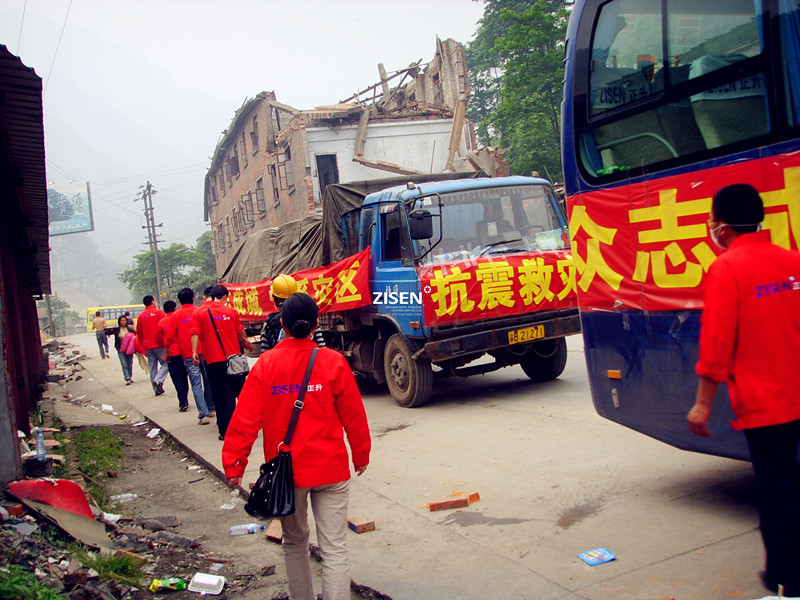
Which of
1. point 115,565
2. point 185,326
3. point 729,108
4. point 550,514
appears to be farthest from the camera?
point 185,326

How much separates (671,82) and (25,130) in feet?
21.0

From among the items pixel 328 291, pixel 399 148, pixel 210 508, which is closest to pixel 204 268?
pixel 399 148

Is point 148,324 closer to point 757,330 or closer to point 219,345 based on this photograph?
point 219,345

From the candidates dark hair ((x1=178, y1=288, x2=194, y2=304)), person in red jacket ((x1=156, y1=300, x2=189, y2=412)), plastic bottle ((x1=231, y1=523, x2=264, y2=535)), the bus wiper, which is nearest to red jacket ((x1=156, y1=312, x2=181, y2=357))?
person in red jacket ((x1=156, y1=300, x2=189, y2=412))

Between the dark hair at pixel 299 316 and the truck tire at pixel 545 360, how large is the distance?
585cm

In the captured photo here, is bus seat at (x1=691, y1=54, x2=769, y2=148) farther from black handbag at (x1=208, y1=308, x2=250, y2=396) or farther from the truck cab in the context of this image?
black handbag at (x1=208, y1=308, x2=250, y2=396)

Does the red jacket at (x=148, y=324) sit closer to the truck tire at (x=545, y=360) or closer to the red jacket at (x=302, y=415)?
the truck tire at (x=545, y=360)

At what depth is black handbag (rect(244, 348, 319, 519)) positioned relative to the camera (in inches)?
125

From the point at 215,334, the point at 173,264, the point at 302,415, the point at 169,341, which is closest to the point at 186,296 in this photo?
the point at 215,334

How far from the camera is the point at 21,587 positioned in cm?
331

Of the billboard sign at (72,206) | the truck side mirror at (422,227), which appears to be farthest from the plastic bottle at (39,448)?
the billboard sign at (72,206)

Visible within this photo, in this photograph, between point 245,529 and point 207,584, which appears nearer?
point 207,584

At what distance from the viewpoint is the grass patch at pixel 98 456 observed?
639cm

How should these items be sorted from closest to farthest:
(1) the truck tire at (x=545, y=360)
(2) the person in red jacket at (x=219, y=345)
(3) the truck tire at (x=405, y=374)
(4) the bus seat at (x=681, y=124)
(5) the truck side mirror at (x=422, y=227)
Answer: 1. (4) the bus seat at (x=681, y=124)
2. (2) the person in red jacket at (x=219, y=345)
3. (5) the truck side mirror at (x=422, y=227)
4. (3) the truck tire at (x=405, y=374)
5. (1) the truck tire at (x=545, y=360)
